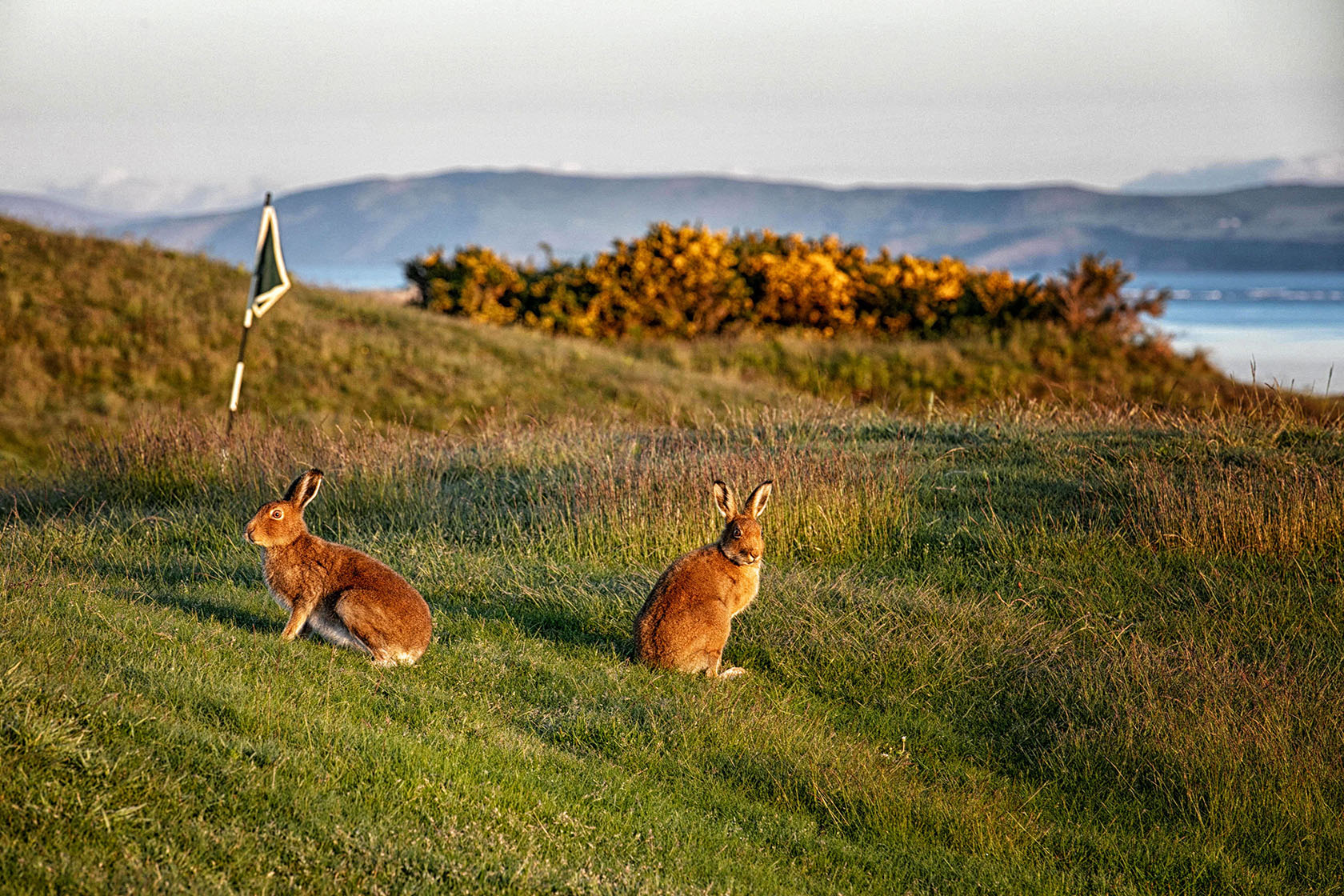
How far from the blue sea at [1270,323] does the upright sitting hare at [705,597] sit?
666cm

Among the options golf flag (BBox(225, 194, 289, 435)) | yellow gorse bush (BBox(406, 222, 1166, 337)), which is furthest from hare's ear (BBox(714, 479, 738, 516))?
yellow gorse bush (BBox(406, 222, 1166, 337))

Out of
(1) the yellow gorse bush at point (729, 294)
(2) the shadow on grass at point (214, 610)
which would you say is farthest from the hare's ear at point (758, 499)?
(1) the yellow gorse bush at point (729, 294)

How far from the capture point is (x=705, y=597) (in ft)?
20.6

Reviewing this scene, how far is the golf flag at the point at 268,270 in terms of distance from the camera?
528 inches

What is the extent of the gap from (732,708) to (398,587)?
199 centimetres

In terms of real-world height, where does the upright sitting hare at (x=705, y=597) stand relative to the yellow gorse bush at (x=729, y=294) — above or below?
below

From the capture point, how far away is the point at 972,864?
193 inches

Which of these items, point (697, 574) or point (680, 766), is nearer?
point (680, 766)

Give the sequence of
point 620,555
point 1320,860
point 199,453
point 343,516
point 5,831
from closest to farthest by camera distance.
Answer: point 5,831 < point 1320,860 < point 620,555 < point 343,516 < point 199,453

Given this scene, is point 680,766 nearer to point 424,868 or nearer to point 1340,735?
point 424,868

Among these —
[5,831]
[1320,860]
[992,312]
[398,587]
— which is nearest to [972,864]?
[1320,860]

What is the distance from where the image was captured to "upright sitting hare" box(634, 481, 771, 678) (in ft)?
20.5

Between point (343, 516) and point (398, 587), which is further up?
point (398, 587)

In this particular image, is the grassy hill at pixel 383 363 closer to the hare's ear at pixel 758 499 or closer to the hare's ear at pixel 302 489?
the hare's ear at pixel 302 489
